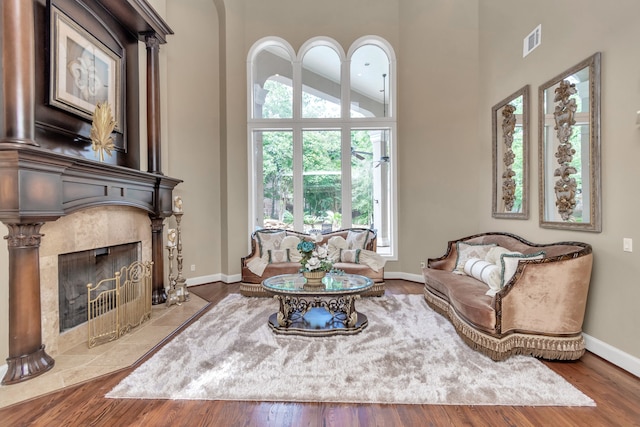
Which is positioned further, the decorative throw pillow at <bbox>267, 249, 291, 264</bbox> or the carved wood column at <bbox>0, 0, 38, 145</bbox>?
the decorative throw pillow at <bbox>267, 249, 291, 264</bbox>

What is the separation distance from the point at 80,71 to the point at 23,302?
2.21 meters

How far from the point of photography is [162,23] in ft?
13.5

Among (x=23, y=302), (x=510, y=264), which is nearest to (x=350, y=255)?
(x=510, y=264)

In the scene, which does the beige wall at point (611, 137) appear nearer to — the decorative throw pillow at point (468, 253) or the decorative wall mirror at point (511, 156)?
Result: the decorative wall mirror at point (511, 156)

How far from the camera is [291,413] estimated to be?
201 cm

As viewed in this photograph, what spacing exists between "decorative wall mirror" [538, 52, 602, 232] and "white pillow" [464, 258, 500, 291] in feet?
2.48

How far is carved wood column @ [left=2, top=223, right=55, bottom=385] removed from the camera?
2.34 metres

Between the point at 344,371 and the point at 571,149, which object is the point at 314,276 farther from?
the point at 571,149

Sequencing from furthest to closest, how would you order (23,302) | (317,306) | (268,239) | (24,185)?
(268,239)
(317,306)
(23,302)
(24,185)

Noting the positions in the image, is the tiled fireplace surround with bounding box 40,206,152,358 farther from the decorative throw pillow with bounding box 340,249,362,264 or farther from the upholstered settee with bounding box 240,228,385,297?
the decorative throw pillow with bounding box 340,249,362,264

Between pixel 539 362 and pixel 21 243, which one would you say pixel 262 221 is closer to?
pixel 21 243

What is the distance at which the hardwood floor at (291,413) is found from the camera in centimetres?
192

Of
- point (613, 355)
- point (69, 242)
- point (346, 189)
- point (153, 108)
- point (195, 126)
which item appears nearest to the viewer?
point (613, 355)

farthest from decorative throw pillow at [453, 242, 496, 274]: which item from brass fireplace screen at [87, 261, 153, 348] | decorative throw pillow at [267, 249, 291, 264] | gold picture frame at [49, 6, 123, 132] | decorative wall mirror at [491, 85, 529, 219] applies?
gold picture frame at [49, 6, 123, 132]
